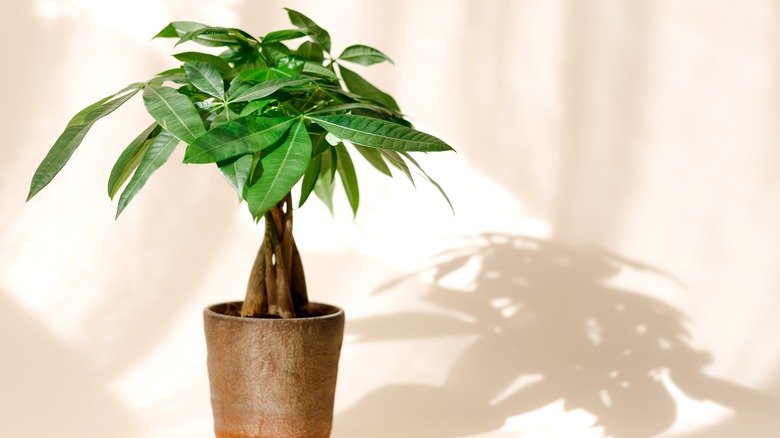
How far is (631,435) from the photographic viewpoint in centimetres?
212

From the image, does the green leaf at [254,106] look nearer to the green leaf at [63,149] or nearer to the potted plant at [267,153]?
the potted plant at [267,153]

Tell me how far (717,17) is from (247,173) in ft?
4.89

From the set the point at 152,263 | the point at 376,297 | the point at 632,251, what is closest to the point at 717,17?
the point at 632,251

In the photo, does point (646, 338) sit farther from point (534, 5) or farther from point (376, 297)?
point (534, 5)

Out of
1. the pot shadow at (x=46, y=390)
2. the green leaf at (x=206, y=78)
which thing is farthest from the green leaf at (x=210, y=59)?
the pot shadow at (x=46, y=390)

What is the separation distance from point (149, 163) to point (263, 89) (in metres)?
0.20

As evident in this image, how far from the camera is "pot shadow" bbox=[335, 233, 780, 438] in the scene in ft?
7.46

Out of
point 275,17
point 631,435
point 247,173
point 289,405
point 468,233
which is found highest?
point 275,17

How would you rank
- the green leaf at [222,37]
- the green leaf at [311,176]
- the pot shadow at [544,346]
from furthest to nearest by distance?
the pot shadow at [544,346], the green leaf at [311,176], the green leaf at [222,37]

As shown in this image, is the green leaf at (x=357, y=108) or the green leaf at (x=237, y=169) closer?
the green leaf at (x=237, y=169)

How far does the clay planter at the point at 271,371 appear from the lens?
1.73 metres

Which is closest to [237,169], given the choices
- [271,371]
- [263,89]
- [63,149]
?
[263,89]

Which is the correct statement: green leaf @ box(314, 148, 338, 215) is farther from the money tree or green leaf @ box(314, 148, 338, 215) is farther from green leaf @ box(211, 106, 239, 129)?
green leaf @ box(211, 106, 239, 129)

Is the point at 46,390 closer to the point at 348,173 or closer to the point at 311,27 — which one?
the point at 348,173
